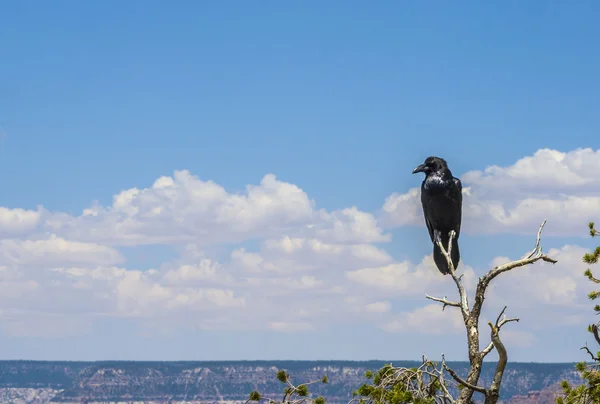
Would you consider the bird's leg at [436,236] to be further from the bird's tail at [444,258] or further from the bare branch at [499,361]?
the bare branch at [499,361]

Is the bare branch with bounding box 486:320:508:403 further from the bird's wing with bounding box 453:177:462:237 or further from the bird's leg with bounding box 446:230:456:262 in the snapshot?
the bird's wing with bounding box 453:177:462:237

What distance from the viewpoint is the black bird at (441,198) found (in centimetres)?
1939

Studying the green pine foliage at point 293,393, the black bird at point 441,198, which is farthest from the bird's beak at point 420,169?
the green pine foliage at point 293,393

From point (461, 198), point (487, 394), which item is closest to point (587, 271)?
point (461, 198)

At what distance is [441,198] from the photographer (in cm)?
1941

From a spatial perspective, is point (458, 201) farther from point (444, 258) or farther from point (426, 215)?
point (444, 258)

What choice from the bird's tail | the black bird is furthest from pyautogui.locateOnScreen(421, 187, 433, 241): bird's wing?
the bird's tail

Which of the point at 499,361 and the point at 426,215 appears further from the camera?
the point at 426,215

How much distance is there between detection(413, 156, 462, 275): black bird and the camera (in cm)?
1939

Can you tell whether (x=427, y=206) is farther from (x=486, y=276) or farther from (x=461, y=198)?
(x=486, y=276)

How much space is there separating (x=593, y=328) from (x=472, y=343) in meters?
2.97

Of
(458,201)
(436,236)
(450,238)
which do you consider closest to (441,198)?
(458,201)

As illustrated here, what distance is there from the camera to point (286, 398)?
55.2 feet

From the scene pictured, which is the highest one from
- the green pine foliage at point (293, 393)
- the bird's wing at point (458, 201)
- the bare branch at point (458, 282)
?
the bird's wing at point (458, 201)
